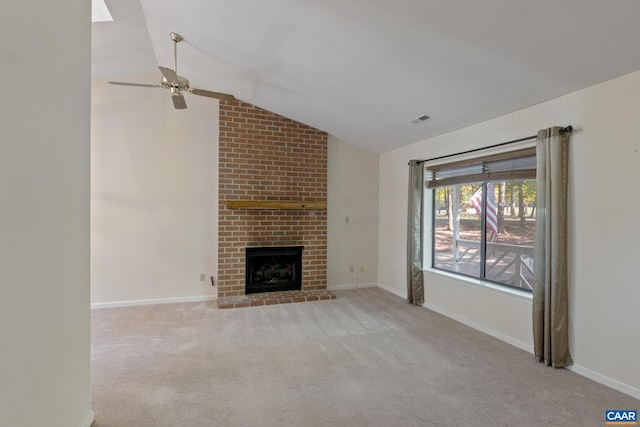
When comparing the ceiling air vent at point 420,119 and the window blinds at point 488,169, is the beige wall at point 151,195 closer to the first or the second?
the ceiling air vent at point 420,119

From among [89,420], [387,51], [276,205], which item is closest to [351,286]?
[276,205]

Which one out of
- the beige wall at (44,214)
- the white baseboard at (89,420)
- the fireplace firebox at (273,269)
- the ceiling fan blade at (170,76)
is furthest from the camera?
the fireplace firebox at (273,269)

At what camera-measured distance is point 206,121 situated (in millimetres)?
4480

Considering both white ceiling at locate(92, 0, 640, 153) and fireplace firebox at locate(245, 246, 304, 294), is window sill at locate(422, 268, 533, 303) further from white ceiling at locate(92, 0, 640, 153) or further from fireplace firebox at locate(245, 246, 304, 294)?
fireplace firebox at locate(245, 246, 304, 294)

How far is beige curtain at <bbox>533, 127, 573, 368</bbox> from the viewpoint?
2508mm

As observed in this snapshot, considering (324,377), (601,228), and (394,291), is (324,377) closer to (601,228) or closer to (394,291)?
(601,228)

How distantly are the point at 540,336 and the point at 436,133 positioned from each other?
102 inches

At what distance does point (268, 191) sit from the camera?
4.73 meters

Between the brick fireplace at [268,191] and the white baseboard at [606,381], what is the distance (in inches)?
124

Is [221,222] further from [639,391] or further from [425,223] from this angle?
[639,391]

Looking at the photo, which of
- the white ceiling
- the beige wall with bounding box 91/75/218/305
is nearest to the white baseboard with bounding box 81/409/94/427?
the beige wall with bounding box 91/75/218/305

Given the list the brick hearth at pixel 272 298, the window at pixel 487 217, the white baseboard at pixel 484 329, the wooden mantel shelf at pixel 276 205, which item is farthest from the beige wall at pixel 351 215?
the white baseboard at pixel 484 329

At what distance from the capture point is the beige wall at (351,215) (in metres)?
5.15

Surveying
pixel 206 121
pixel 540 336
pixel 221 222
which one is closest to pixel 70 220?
pixel 221 222
